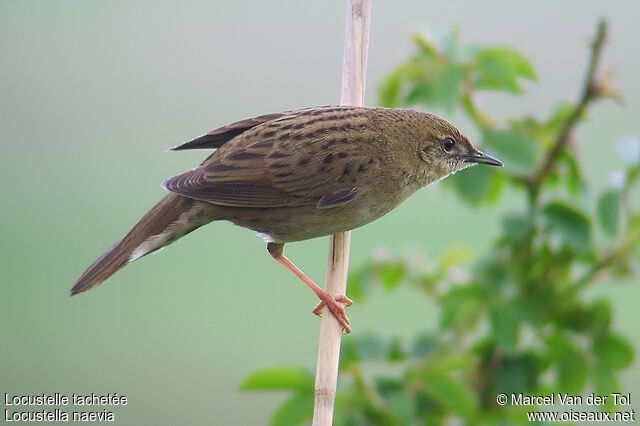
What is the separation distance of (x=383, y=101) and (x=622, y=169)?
871 millimetres

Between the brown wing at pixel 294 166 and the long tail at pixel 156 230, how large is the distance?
0.50 ft

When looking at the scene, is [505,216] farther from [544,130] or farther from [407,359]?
[407,359]

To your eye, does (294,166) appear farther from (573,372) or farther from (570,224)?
(573,372)

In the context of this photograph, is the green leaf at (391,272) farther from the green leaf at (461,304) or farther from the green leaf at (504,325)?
the green leaf at (504,325)

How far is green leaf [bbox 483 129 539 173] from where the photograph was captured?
7.47ft

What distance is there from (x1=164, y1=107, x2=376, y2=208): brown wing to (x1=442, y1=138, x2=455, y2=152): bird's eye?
0.37 metres

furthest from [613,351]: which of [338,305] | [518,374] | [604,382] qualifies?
[338,305]

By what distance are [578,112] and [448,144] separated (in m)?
0.62

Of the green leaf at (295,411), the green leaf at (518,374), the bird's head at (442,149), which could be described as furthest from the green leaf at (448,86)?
the green leaf at (295,411)

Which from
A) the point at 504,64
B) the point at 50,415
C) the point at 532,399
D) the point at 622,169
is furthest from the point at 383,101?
the point at 50,415

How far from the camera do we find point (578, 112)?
229 centimetres

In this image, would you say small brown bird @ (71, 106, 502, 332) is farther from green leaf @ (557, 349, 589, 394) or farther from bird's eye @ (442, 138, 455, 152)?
green leaf @ (557, 349, 589, 394)

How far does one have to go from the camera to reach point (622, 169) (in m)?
2.35

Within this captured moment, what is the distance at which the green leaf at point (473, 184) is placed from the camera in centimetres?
243
